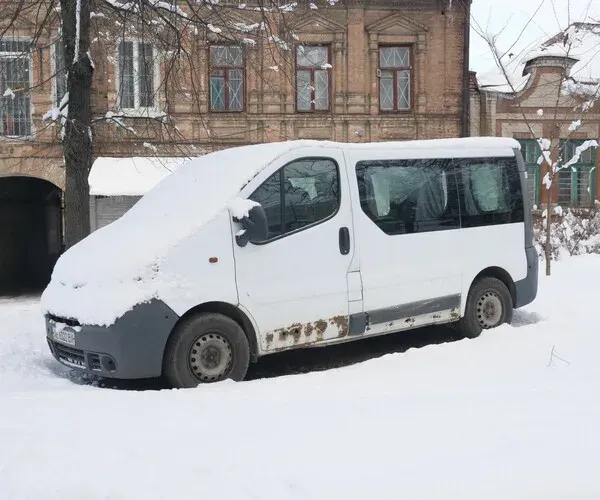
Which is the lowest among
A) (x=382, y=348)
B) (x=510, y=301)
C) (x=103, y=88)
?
(x=382, y=348)

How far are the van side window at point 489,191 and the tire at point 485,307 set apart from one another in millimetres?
710

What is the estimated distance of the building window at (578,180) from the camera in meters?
19.8

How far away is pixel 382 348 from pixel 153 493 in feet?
15.2

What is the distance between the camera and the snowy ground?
11.2ft

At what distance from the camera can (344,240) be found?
6.36 m

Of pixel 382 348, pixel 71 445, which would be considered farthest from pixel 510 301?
pixel 71 445

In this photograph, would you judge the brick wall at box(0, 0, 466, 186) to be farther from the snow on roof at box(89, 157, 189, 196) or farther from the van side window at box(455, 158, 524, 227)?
the van side window at box(455, 158, 524, 227)

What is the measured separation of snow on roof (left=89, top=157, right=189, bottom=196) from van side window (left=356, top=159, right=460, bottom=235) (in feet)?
27.9

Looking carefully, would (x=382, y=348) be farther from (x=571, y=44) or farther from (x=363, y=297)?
(x=571, y=44)

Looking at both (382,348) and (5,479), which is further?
(382,348)

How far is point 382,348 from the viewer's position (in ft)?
25.0

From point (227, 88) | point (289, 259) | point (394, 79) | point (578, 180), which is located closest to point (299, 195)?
point (289, 259)

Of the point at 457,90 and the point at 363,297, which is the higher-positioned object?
the point at 457,90

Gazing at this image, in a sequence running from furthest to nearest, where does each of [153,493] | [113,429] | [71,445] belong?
[113,429] → [71,445] → [153,493]
